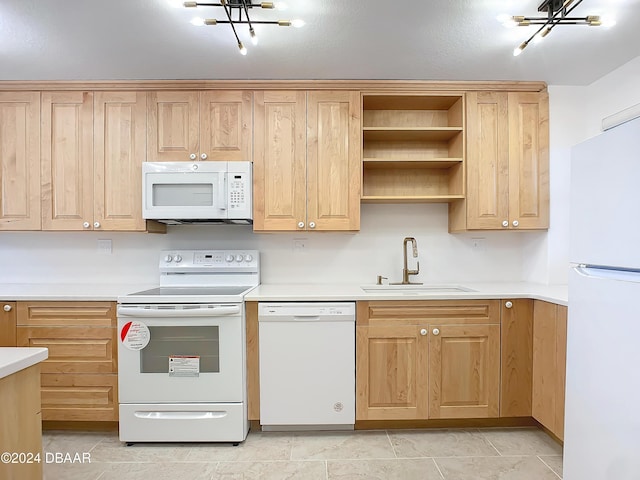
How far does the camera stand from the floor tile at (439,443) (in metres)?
2.05

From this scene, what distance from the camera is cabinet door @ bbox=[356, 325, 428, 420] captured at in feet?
7.26

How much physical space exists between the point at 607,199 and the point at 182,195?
7.34ft

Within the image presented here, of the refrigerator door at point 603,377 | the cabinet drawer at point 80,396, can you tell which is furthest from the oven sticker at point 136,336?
the refrigerator door at point 603,377

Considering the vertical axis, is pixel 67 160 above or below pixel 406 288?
above

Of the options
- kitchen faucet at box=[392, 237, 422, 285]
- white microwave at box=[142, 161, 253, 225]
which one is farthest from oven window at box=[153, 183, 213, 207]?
kitchen faucet at box=[392, 237, 422, 285]

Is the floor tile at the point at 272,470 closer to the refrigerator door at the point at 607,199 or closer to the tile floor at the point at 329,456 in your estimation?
the tile floor at the point at 329,456

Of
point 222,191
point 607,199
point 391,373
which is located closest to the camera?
point 607,199

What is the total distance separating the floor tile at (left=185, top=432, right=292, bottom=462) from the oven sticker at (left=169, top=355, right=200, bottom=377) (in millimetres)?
425

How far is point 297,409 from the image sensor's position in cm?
220

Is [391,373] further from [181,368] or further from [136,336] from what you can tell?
[136,336]

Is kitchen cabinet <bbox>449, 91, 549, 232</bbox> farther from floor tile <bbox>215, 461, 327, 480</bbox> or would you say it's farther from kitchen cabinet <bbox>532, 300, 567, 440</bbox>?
floor tile <bbox>215, 461, 327, 480</bbox>

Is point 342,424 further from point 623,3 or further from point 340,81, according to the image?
point 623,3

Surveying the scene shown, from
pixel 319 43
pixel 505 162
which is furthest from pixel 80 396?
pixel 505 162

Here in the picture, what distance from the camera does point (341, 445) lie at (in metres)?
2.12
